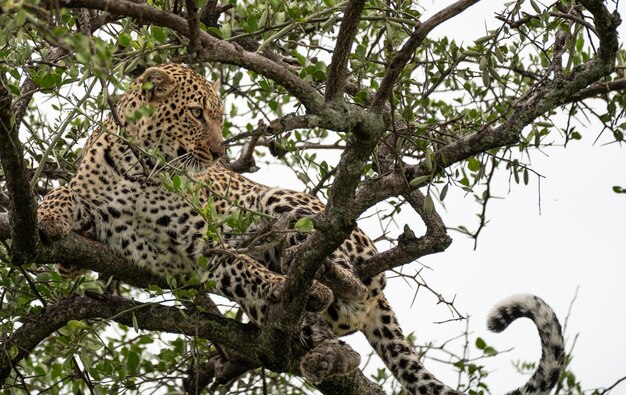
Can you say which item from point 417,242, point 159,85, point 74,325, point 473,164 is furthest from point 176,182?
point 159,85

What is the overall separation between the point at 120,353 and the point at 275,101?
236 cm

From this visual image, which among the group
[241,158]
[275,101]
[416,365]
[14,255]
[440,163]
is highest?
[275,101]

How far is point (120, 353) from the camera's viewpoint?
26.3ft

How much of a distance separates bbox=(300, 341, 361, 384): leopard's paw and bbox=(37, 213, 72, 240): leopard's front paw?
5.31 ft

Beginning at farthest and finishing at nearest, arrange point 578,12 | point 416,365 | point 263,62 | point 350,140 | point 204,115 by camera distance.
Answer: point 204,115
point 416,365
point 578,12
point 350,140
point 263,62

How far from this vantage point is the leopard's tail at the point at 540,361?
643cm

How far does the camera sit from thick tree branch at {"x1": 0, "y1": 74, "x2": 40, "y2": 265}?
5012mm

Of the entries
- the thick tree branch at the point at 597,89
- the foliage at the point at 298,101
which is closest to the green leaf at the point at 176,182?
the foliage at the point at 298,101

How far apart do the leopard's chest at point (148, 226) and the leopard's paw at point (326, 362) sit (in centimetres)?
131

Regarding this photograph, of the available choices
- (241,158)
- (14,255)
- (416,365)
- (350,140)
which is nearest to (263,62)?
(350,140)

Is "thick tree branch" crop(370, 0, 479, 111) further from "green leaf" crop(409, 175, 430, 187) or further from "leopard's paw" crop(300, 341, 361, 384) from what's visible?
"leopard's paw" crop(300, 341, 361, 384)

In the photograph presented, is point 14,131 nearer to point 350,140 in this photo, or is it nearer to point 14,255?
point 14,255

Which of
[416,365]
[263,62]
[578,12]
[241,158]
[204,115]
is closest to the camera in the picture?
[263,62]

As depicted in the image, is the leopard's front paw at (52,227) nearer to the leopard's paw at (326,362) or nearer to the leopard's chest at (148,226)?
the leopard's chest at (148,226)
